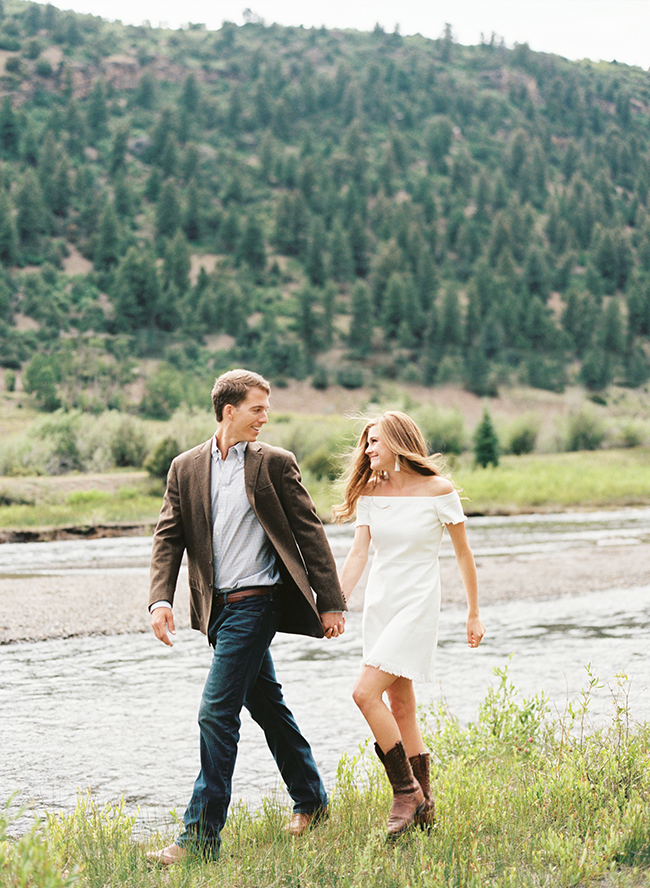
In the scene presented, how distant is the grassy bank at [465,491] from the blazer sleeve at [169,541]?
16443 millimetres

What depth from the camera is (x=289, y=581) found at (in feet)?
14.1

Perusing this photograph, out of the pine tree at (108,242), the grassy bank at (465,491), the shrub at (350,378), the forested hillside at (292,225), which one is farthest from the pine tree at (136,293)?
the grassy bank at (465,491)

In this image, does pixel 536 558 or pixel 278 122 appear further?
pixel 278 122

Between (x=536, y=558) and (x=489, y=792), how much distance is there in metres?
16.2

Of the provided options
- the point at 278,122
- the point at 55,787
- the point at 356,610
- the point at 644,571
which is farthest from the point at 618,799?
the point at 278,122

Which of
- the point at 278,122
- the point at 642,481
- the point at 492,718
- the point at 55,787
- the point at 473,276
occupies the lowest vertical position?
the point at 642,481

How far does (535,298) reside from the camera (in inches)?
3848

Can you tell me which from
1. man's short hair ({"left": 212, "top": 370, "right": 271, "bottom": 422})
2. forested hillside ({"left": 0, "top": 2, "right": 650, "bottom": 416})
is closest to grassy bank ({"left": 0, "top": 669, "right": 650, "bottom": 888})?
man's short hair ({"left": 212, "top": 370, "right": 271, "bottom": 422})

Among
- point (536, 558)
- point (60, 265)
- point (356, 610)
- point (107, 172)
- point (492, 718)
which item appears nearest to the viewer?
point (492, 718)

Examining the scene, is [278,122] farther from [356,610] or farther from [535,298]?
[356,610]

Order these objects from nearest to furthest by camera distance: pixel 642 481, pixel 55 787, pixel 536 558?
pixel 55 787 < pixel 536 558 < pixel 642 481

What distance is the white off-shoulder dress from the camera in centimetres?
409

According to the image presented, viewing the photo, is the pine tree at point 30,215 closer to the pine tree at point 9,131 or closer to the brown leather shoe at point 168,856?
the pine tree at point 9,131

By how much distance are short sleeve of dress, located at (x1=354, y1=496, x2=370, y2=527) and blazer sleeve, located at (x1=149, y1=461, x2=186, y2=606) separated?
0.87 metres
